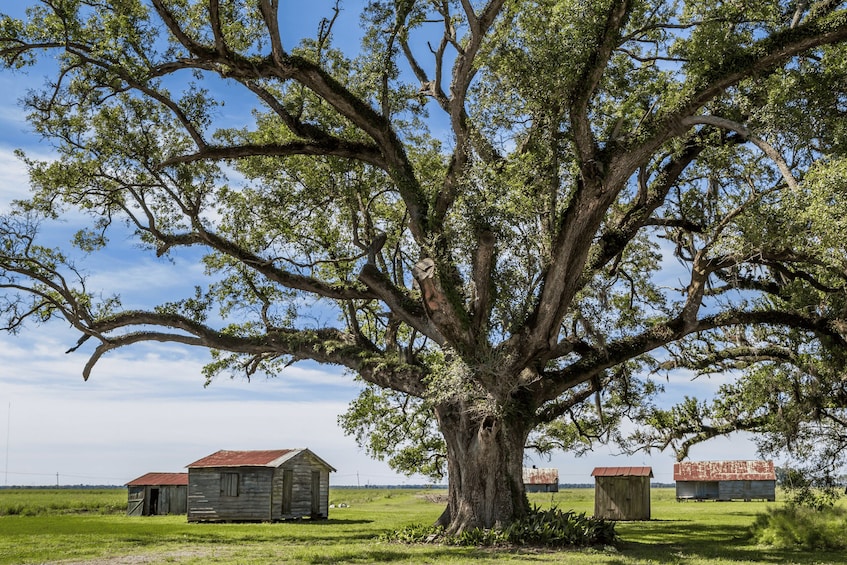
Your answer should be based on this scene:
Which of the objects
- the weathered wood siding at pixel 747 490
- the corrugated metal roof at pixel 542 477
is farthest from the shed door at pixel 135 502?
the weathered wood siding at pixel 747 490

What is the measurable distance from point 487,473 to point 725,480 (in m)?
51.7

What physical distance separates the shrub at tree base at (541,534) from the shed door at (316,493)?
2031 centimetres

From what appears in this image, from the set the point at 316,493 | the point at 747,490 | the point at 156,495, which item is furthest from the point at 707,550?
the point at 747,490

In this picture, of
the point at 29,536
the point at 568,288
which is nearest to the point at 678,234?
the point at 568,288

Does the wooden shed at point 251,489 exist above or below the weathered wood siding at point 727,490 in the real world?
above

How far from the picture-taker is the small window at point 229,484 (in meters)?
36.2

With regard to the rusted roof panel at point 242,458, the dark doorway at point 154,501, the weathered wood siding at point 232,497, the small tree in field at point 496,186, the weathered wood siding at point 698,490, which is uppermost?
the small tree in field at point 496,186

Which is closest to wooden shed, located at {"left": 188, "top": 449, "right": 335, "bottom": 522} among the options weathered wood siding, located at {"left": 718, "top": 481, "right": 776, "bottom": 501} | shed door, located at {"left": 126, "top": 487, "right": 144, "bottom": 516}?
shed door, located at {"left": 126, "top": 487, "right": 144, "bottom": 516}

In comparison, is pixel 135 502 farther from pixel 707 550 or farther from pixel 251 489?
pixel 707 550

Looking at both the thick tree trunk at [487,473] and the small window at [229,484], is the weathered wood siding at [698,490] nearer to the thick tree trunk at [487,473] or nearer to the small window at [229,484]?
the small window at [229,484]

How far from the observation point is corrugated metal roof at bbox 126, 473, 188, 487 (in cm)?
4531

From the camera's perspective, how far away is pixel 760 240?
1469 cm

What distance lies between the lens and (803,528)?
65.5 ft

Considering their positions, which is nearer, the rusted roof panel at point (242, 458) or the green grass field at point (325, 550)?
the green grass field at point (325, 550)
